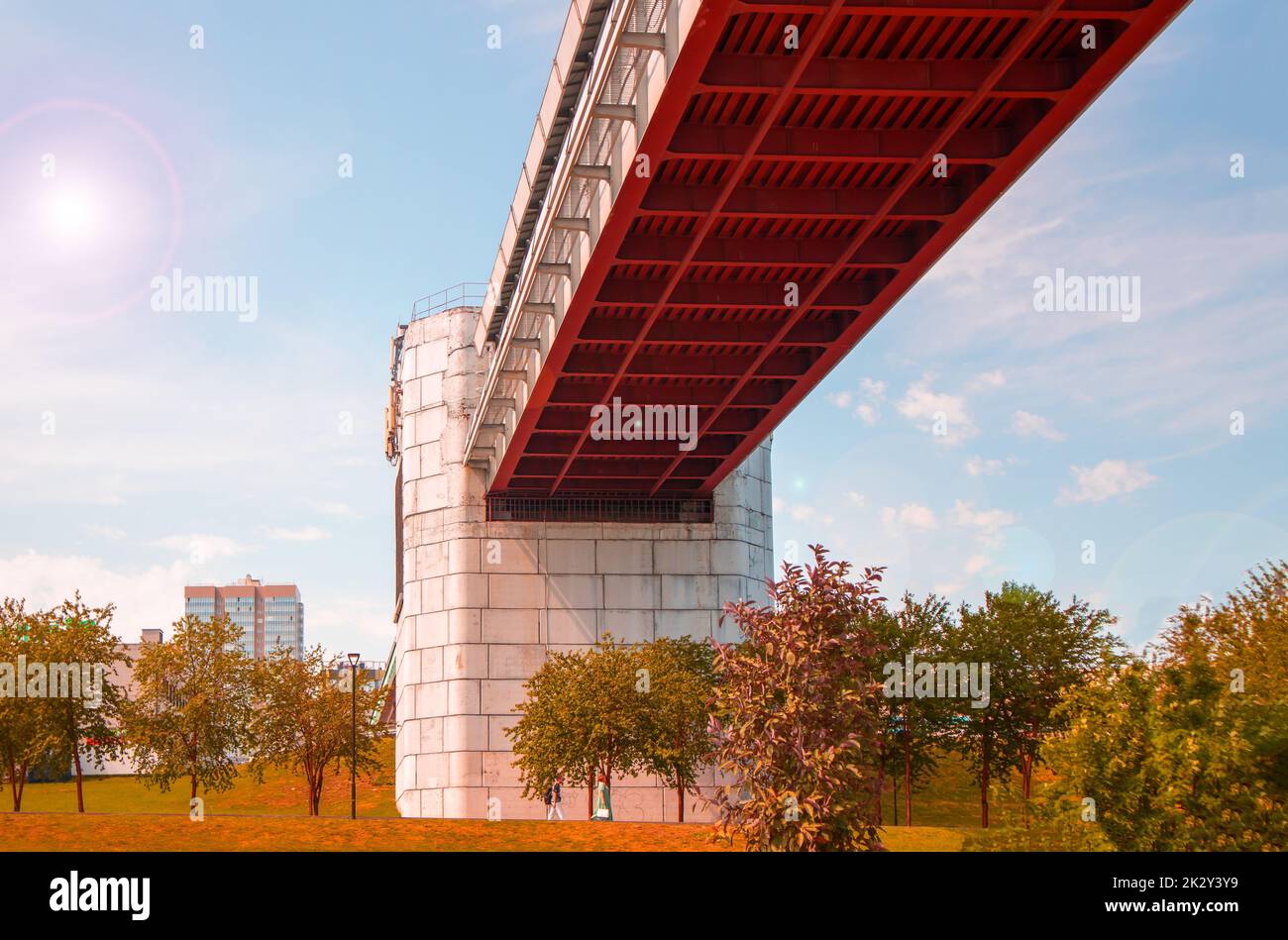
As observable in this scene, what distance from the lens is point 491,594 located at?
179ft

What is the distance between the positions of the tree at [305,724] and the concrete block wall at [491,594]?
2.34 metres

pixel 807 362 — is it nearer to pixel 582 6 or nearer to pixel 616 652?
pixel 616 652

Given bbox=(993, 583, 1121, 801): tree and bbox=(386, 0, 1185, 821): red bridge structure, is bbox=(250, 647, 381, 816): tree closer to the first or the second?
bbox=(386, 0, 1185, 821): red bridge structure

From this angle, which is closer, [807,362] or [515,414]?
[807,362]

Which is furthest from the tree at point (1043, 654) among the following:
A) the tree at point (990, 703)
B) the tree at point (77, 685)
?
the tree at point (77, 685)

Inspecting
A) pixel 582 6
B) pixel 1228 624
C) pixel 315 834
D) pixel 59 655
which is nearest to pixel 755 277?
pixel 582 6

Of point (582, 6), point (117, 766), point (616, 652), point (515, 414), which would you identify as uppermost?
point (582, 6)

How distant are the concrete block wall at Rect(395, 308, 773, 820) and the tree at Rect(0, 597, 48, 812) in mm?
14524

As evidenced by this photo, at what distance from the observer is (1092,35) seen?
24.8 metres

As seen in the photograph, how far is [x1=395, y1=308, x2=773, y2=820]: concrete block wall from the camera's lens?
53688 mm

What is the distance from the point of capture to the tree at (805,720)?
91.0 feet

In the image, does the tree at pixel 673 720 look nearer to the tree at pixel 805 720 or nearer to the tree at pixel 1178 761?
the tree at pixel 805 720
